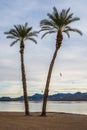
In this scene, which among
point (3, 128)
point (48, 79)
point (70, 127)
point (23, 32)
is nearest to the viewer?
point (3, 128)

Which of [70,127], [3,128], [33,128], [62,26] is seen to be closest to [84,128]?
[70,127]

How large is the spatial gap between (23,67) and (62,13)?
302 inches

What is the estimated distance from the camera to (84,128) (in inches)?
1121

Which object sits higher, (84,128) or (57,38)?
(57,38)

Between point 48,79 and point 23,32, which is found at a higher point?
point 23,32

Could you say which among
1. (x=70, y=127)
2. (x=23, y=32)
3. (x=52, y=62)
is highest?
(x=23, y=32)

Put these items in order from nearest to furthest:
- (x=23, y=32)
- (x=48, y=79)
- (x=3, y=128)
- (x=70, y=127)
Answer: (x=3, y=128), (x=70, y=127), (x=48, y=79), (x=23, y=32)

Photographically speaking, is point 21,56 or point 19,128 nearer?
point 19,128

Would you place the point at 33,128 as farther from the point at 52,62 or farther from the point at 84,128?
the point at 52,62

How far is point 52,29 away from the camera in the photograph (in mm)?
44500

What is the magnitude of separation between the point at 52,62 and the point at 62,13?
218 inches

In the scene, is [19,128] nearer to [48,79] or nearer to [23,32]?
[48,79]

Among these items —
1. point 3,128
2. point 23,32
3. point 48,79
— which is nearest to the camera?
point 3,128

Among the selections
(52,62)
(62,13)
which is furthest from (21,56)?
(62,13)
